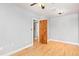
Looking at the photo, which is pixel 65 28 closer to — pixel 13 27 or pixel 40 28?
pixel 40 28

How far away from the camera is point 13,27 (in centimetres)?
309

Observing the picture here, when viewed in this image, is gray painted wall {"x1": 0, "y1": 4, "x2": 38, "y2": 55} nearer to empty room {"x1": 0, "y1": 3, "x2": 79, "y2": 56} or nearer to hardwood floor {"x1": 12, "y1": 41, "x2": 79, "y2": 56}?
empty room {"x1": 0, "y1": 3, "x2": 79, "y2": 56}

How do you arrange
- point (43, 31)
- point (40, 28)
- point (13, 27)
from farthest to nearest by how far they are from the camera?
point (40, 28) → point (43, 31) → point (13, 27)

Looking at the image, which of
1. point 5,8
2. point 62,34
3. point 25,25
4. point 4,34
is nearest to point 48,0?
point 5,8

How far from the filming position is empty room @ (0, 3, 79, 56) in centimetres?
273

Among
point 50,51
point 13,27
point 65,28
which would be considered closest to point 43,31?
point 65,28

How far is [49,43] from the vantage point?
14.2 feet

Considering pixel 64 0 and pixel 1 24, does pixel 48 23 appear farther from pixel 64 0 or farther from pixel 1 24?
pixel 64 0

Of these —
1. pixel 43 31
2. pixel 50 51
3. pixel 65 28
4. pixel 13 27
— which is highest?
→ pixel 13 27

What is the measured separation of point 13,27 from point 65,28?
8.99ft

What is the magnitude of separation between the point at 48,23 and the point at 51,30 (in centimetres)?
42

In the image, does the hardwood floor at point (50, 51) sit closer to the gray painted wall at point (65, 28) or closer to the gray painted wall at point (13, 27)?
the gray painted wall at point (13, 27)

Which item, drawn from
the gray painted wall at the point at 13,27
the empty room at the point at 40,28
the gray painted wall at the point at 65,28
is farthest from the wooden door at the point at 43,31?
the gray painted wall at the point at 13,27

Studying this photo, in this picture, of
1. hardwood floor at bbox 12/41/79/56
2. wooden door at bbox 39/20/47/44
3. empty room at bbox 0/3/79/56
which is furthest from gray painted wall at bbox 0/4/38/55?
wooden door at bbox 39/20/47/44
